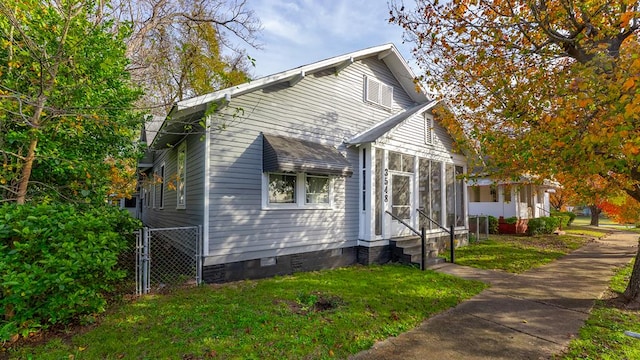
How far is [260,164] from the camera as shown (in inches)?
297

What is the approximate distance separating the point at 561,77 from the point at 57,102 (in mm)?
10015

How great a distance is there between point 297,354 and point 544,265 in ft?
32.9

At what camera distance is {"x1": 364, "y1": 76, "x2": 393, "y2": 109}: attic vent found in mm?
10391

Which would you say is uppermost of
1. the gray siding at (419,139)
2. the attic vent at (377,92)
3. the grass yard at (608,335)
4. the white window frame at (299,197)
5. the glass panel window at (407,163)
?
the attic vent at (377,92)

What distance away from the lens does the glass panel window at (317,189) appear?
847cm

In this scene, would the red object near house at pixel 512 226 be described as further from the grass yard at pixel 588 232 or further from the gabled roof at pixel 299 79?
the gabled roof at pixel 299 79

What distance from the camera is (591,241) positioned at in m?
16.0

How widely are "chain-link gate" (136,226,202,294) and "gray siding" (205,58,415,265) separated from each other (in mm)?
478

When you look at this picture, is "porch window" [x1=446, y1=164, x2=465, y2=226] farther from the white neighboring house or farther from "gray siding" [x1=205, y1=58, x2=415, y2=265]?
the white neighboring house

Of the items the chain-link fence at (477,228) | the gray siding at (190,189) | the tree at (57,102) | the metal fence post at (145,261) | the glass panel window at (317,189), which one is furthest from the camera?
the chain-link fence at (477,228)

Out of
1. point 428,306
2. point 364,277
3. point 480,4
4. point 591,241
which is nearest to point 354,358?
point 428,306

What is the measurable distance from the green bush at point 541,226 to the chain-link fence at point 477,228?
3.21 m

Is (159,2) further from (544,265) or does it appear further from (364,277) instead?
(544,265)

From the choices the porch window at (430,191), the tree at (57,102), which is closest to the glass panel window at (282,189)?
the tree at (57,102)
